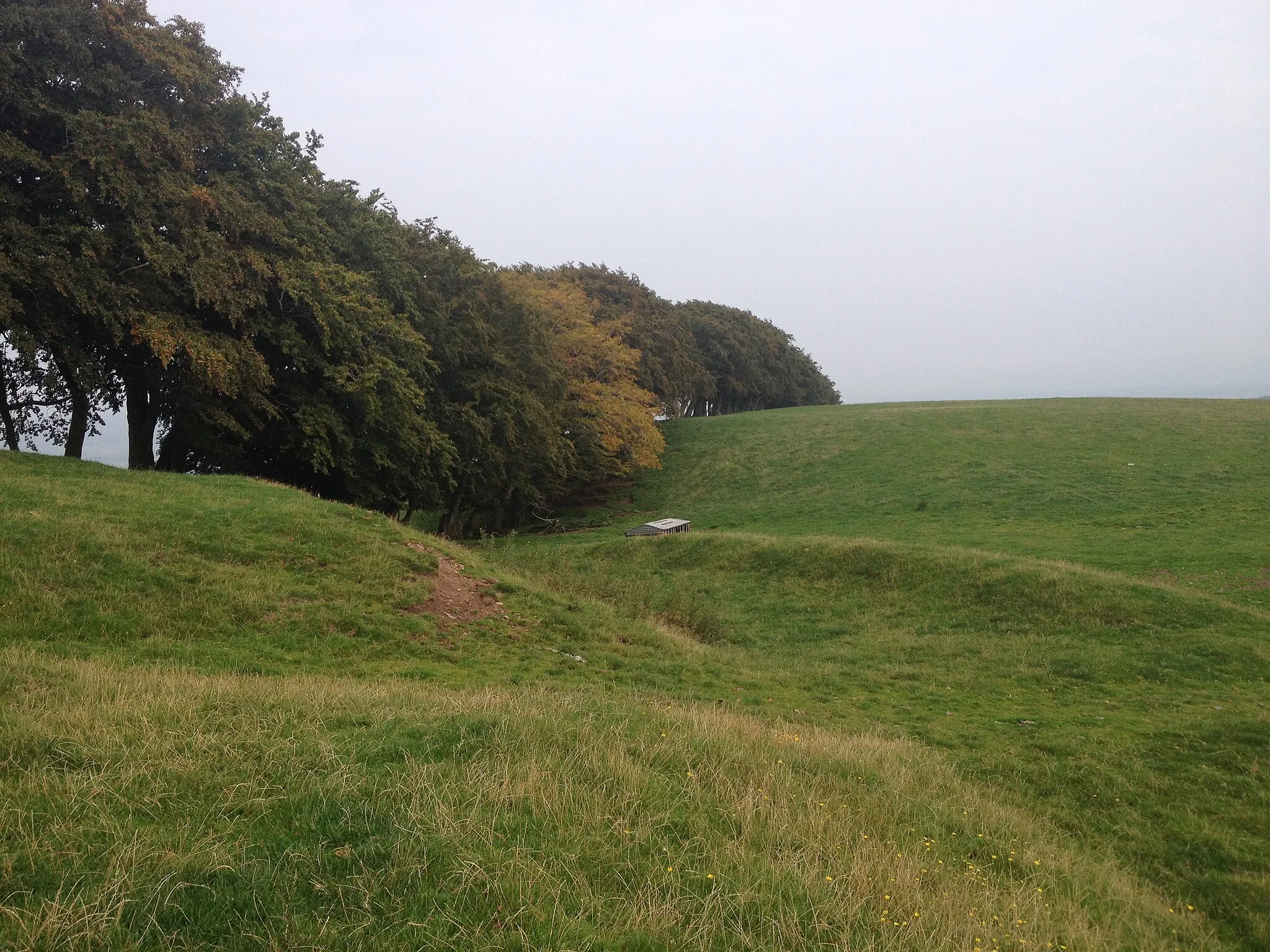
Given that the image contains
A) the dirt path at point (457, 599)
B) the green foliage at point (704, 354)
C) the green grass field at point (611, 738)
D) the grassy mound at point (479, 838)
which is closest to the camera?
the grassy mound at point (479, 838)

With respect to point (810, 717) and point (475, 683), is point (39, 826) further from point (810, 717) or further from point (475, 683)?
point (810, 717)

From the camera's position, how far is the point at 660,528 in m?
30.2

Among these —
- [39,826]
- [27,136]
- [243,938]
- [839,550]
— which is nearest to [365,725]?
[39,826]

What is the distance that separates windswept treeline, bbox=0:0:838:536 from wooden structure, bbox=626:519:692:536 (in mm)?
6684

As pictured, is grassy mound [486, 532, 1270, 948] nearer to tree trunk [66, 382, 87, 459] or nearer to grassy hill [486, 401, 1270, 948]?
grassy hill [486, 401, 1270, 948]

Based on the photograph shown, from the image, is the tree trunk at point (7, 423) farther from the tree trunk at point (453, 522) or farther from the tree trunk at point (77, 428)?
the tree trunk at point (453, 522)

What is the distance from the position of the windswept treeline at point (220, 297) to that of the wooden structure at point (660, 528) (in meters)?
6.68

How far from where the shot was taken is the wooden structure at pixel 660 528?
29906 mm

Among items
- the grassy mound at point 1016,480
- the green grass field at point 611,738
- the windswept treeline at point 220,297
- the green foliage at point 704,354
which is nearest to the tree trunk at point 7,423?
the windswept treeline at point 220,297

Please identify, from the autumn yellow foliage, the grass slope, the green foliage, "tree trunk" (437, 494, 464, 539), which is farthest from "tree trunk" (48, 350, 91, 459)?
the green foliage

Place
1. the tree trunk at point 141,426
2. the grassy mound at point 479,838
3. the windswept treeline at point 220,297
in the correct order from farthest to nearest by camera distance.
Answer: the tree trunk at point 141,426, the windswept treeline at point 220,297, the grassy mound at point 479,838

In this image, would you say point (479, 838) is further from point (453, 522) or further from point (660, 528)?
point (453, 522)

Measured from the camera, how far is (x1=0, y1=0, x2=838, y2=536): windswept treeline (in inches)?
734

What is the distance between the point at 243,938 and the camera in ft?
12.0
